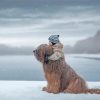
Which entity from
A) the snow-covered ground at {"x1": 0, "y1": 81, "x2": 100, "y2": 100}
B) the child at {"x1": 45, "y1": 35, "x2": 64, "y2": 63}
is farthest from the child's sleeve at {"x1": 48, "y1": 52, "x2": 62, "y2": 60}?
the snow-covered ground at {"x1": 0, "y1": 81, "x2": 100, "y2": 100}

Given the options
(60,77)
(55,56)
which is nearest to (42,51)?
(55,56)

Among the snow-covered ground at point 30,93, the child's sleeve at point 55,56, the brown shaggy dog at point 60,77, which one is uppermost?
the child's sleeve at point 55,56

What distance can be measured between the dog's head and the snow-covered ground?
292 millimetres

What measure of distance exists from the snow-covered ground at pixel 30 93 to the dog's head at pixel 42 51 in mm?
292

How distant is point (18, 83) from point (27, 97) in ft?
1.92

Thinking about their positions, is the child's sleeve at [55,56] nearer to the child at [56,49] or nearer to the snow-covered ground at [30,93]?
the child at [56,49]

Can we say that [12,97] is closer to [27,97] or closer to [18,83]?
[27,97]

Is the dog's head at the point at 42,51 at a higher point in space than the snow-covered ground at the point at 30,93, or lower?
higher

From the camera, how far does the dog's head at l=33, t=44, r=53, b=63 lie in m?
4.16

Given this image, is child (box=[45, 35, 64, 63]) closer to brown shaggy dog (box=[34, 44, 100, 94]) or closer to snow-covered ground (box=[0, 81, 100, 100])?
brown shaggy dog (box=[34, 44, 100, 94])

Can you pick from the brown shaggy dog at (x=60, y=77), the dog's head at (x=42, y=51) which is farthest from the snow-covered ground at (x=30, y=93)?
the dog's head at (x=42, y=51)

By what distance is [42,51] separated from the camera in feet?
13.7

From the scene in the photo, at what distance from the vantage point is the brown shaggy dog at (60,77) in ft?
13.7

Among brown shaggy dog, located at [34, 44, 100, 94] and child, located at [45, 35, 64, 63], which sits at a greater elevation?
child, located at [45, 35, 64, 63]
